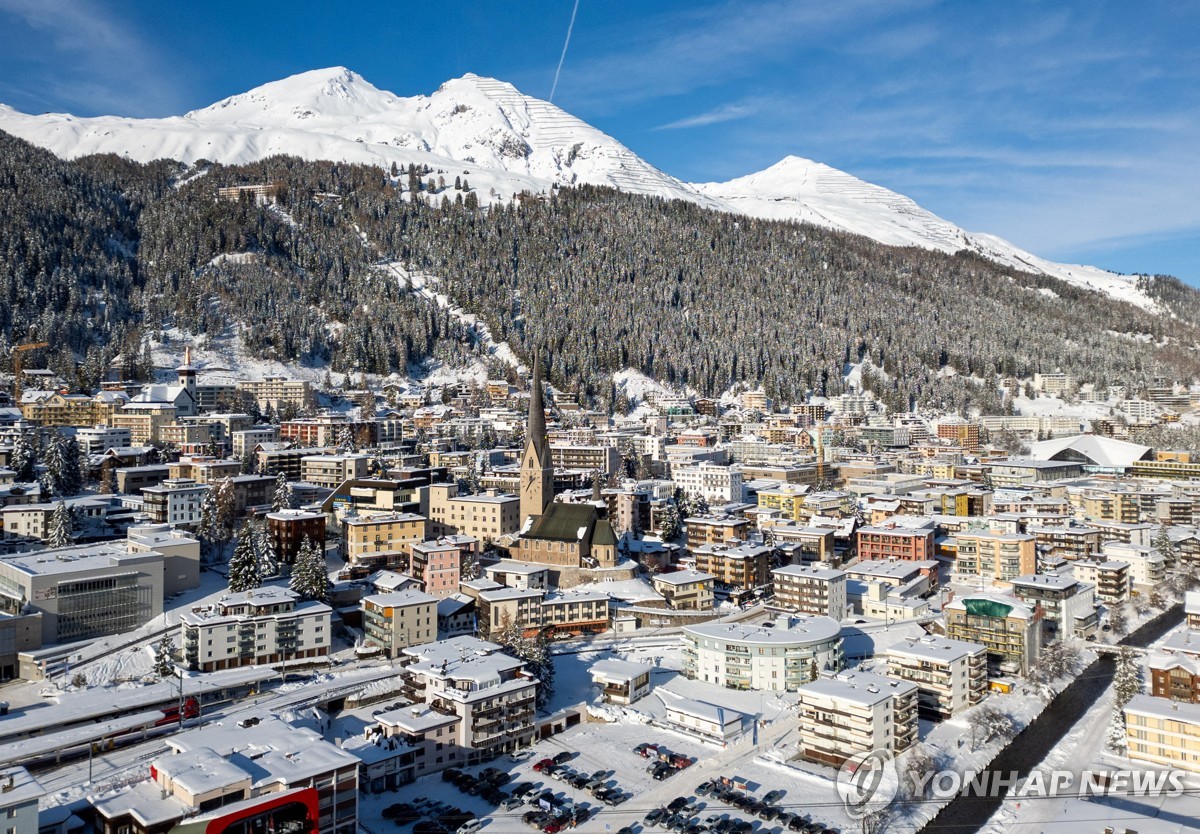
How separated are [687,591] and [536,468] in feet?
39.4

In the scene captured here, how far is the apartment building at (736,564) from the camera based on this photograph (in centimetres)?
4922

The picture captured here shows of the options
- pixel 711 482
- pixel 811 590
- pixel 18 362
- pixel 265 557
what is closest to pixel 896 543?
pixel 811 590

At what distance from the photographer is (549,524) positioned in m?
50.0

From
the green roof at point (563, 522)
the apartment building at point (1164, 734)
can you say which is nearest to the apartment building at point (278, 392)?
the green roof at point (563, 522)

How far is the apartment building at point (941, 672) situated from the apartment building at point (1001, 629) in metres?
3.42

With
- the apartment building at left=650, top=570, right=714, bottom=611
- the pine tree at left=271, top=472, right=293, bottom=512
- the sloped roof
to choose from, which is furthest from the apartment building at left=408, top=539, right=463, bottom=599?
the sloped roof

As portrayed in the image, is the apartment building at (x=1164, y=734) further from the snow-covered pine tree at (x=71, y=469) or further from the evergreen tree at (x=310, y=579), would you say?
the snow-covered pine tree at (x=71, y=469)

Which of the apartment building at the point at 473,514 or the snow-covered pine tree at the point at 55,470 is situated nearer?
the snow-covered pine tree at the point at 55,470

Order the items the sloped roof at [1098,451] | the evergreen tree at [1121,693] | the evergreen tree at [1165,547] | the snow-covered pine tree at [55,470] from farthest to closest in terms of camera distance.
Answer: the sloped roof at [1098,451] → the evergreen tree at [1165,547] → the snow-covered pine tree at [55,470] → the evergreen tree at [1121,693]

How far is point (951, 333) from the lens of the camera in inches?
5802

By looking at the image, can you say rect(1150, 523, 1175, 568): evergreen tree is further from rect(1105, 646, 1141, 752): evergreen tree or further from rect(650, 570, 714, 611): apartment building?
rect(650, 570, 714, 611): apartment building

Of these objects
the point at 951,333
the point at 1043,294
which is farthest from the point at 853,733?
the point at 1043,294

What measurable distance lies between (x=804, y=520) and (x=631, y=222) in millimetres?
99894

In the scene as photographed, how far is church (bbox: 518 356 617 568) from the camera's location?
159ft
